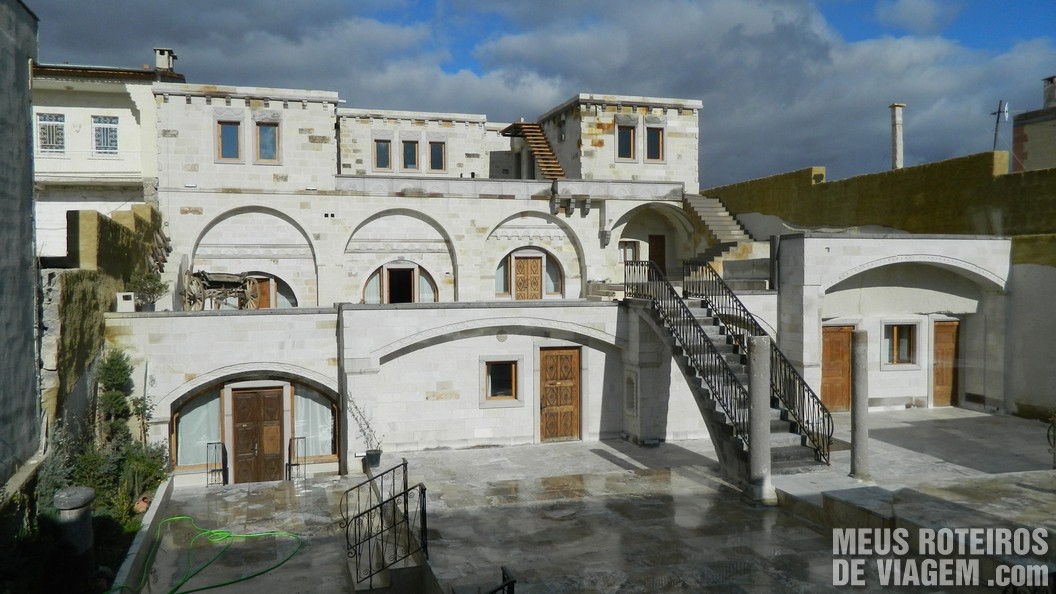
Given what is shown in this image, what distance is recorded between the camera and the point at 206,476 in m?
15.9

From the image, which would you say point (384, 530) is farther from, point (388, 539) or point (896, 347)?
point (896, 347)

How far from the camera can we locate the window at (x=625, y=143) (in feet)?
83.3

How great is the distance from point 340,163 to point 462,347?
37.9ft

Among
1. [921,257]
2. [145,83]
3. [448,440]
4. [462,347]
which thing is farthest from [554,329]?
[145,83]

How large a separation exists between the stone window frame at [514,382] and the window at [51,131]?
16550mm

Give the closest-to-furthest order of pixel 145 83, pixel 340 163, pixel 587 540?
pixel 587 540
pixel 145 83
pixel 340 163

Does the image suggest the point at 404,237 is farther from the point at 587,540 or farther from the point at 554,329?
the point at 587,540

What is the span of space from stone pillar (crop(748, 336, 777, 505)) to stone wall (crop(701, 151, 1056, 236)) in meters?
12.1

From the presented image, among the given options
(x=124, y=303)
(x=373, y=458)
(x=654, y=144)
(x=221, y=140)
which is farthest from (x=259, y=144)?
(x=654, y=144)

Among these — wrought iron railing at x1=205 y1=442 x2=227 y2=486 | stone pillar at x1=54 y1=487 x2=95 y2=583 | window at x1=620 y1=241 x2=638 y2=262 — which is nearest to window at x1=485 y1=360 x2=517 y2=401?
wrought iron railing at x1=205 y1=442 x2=227 y2=486

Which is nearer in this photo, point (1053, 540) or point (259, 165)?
point (1053, 540)

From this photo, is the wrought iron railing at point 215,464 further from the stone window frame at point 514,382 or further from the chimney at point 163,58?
the chimney at point 163,58

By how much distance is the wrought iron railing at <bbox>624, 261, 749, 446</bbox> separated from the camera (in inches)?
523

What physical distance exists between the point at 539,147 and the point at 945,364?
15.3 meters
